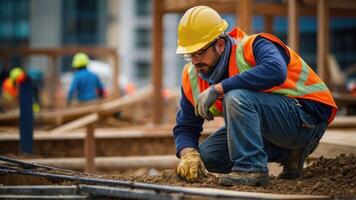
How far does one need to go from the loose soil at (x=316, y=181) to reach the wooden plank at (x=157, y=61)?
17.9 ft

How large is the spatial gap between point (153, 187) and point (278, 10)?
919 centimetres

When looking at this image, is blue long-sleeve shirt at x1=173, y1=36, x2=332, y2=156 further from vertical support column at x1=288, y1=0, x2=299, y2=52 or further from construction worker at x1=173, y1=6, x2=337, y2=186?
vertical support column at x1=288, y1=0, x2=299, y2=52

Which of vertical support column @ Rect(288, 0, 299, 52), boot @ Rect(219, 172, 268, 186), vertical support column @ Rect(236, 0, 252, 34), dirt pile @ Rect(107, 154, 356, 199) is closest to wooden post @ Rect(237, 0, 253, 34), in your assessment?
vertical support column @ Rect(236, 0, 252, 34)

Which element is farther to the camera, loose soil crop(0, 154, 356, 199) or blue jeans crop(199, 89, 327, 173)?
blue jeans crop(199, 89, 327, 173)

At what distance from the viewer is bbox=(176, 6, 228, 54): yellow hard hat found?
504cm

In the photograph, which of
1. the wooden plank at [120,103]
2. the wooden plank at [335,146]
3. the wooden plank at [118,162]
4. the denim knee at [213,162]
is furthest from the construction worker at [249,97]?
the wooden plank at [120,103]

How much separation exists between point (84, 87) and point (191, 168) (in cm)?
1172

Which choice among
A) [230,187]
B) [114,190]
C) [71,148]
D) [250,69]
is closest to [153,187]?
[114,190]

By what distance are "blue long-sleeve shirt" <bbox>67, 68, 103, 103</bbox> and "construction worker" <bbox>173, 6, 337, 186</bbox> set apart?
11.3 meters

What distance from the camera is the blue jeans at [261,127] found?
4.84 metres

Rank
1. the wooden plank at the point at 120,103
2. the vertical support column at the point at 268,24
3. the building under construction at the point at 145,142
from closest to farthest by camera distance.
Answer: the building under construction at the point at 145,142 < the wooden plank at the point at 120,103 < the vertical support column at the point at 268,24

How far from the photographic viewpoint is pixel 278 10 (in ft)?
42.8

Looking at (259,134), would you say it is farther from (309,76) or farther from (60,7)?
(60,7)

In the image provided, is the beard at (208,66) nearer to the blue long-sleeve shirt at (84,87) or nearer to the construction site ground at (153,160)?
the construction site ground at (153,160)
